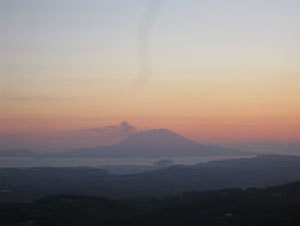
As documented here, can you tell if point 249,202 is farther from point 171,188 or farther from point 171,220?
point 171,188

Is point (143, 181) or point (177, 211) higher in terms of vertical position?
point (143, 181)

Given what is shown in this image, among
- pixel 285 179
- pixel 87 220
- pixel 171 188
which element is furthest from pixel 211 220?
pixel 285 179

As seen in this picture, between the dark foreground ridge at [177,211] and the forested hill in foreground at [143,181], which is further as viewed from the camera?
the forested hill in foreground at [143,181]

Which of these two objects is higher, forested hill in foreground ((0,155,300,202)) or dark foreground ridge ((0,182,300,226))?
forested hill in foreground ((0,155,300,202))

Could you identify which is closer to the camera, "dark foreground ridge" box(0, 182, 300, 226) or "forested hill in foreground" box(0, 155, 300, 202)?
"dark foreground ridge" box(0, 182, 300, 226)

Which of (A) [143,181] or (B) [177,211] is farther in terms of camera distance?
(A) [143,181]

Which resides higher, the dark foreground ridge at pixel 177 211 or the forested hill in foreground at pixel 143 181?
the forested hill in foreground at pixel 143 181

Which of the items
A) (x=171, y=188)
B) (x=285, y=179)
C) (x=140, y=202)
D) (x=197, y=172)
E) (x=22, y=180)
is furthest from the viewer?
(x=197, y=172)

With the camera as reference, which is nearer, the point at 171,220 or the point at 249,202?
the point at 171,220
